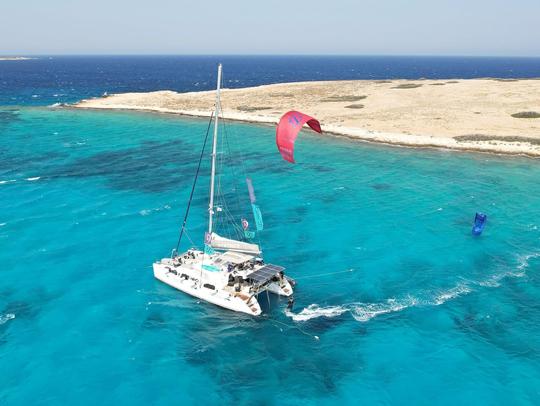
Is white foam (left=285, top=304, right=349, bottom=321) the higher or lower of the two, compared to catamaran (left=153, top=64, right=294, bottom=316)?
lower

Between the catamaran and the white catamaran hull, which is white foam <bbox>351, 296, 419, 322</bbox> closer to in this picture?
the catamaran

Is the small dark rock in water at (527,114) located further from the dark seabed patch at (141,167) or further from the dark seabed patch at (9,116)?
the dark seabed patch at (9,116)

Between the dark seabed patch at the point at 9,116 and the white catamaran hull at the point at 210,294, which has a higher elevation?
the dark seabed patch at the point at 9,116

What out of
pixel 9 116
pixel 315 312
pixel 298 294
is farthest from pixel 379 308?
pixel 9 116

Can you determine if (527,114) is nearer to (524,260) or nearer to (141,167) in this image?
(524,260)

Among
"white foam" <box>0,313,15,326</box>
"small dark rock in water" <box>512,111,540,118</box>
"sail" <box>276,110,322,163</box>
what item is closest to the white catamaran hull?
"white foam" <box>0,313,15,326</box>

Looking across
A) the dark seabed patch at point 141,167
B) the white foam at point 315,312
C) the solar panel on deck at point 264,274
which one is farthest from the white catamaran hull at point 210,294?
the dark seabed patch at point 141,167
